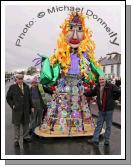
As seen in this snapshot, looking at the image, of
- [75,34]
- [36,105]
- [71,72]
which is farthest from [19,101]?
[75,34]

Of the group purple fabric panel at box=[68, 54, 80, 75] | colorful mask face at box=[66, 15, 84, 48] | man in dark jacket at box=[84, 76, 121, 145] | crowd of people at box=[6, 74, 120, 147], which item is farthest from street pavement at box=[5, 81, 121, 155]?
colorful mask face at box=[66, 15, 84, 48]

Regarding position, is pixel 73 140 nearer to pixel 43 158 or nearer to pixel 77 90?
pixel 77 90

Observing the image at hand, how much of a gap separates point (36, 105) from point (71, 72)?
3.91ft

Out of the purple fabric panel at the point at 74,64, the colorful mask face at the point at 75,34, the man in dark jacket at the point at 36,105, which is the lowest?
the man in dark jacket at the point at 36,105

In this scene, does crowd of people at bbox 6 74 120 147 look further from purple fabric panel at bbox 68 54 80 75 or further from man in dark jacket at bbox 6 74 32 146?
purple fabric panel at bbox 68 54 80 75

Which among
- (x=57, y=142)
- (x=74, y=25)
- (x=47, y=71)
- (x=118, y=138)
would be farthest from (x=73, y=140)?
(x=74, y=25)

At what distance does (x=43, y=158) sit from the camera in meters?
6.54

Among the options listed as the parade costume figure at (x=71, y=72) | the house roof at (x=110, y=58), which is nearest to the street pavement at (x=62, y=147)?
the parade costume figure at (x=71, y=72)

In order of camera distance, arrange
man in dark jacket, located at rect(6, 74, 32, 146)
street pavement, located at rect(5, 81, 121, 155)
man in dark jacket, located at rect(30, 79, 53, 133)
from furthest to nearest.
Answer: man in dark jacket, located at rect(30, 79, 53, 133), man in dark jacket, located at rect(6, 74, 32, 146), street pavement, located at rect(5, 81, 121, 155)

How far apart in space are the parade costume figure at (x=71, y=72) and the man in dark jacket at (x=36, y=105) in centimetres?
29

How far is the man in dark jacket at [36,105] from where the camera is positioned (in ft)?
28.4

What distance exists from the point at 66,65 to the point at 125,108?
2062mm

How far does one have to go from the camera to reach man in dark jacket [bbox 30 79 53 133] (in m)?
8.66

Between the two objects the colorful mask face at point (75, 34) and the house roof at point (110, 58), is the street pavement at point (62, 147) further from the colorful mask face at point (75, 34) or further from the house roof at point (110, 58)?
the colorful mask face at point (75, 34)
